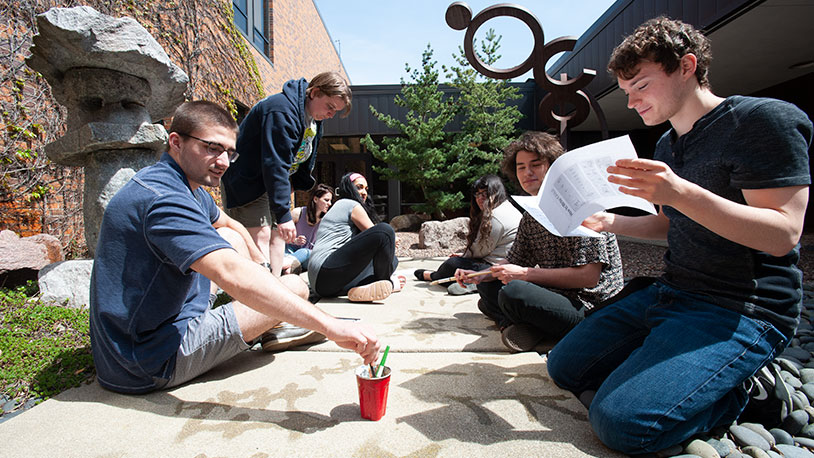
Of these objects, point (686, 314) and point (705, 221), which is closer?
point (705, 221)

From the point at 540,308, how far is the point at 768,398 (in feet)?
2.87

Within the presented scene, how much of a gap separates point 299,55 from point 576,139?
8256mm

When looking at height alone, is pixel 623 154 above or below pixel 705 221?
above

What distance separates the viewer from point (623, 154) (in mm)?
1363

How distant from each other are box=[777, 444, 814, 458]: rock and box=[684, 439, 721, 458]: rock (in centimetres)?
27

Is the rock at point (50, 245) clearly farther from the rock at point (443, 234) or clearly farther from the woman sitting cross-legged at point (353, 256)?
the rock at point (443, 234)

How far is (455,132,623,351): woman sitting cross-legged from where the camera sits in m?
2.06

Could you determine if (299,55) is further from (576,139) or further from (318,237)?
(318,237)

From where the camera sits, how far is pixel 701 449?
1248mm

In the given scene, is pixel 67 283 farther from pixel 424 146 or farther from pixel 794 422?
pixel 424 146

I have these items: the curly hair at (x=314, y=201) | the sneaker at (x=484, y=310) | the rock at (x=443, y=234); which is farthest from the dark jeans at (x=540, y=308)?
the rock at (x=443, y=234)

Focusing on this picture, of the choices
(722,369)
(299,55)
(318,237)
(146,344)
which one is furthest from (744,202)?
(299,55)

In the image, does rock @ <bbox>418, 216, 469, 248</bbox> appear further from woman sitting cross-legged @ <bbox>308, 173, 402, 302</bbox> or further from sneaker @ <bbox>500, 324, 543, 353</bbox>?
sneaker @ <bbox>500, 324, 543, 353</bbox>

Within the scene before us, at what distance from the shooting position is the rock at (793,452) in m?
1.30
